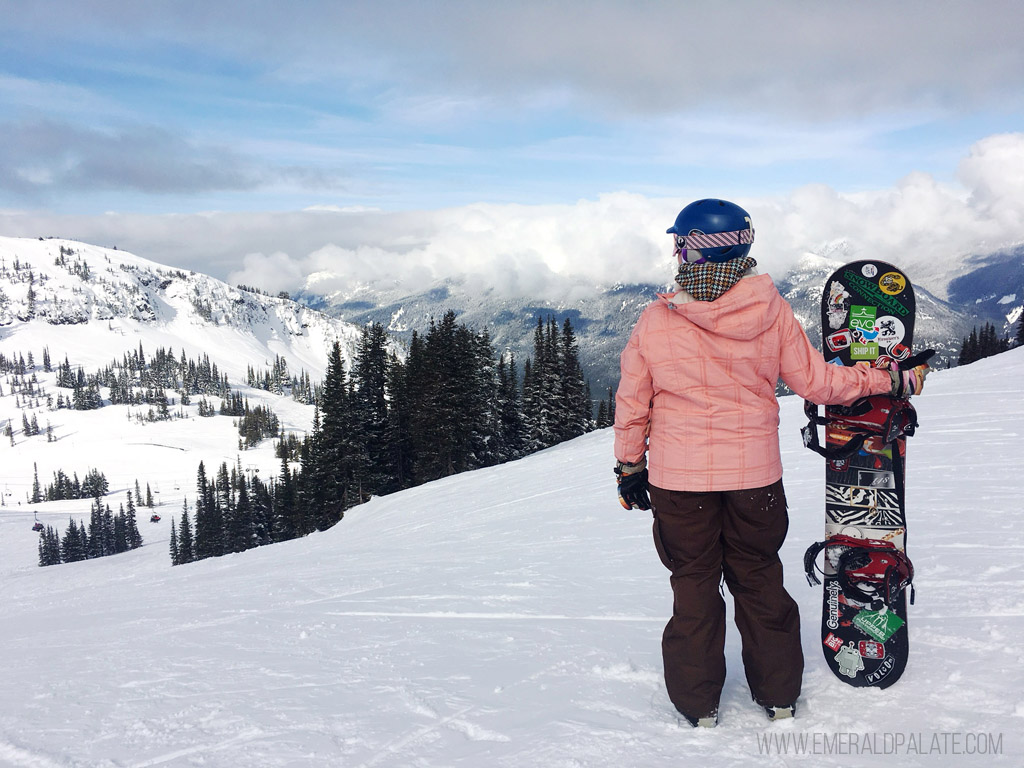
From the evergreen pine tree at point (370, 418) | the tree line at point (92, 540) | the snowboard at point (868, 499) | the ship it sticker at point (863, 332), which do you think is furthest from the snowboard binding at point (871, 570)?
the tree line at point (92, 540)

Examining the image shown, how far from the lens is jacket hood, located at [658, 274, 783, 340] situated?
122 inches

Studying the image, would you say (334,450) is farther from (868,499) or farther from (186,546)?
(186,546)

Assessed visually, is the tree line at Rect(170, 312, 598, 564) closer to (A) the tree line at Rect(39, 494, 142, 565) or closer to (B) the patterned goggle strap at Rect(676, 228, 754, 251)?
(B) the patterned goggle strap at Rect(676, 228, 754, 251)

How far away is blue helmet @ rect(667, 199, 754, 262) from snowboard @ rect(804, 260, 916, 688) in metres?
1.00

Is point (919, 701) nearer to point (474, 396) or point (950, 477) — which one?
point (950, 477)

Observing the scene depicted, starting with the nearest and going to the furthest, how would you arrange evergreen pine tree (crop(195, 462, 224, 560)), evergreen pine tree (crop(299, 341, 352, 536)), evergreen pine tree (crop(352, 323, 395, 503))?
evergreen pine tree (crop(299, 341, 352, 536)), evergreen pine tree (crop(352, 323, 395, 503)), evergreen pine tree (crop(195, 462, 224, 560))

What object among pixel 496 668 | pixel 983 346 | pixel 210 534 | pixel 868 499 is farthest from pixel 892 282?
pixel 983 346

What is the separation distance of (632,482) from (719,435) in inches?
21.1

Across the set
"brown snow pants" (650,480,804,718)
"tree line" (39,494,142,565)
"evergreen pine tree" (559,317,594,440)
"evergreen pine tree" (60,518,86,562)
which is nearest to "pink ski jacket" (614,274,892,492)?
"brown snow pants" (650,480,804,718)

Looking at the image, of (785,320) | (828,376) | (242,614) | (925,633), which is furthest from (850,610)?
(242,614)

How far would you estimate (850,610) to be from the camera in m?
3.66

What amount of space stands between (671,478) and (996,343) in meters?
82.6

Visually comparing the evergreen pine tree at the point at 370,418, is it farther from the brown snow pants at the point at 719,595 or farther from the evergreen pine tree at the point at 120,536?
the evergreen pine tree at the point at 120,536

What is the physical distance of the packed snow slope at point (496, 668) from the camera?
3166 millimetres
